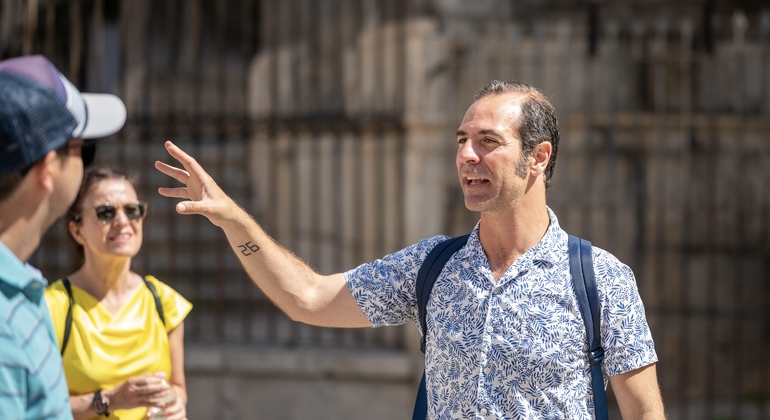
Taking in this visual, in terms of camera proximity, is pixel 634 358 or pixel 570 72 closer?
pixel 634 358

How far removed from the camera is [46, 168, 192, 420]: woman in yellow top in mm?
3250

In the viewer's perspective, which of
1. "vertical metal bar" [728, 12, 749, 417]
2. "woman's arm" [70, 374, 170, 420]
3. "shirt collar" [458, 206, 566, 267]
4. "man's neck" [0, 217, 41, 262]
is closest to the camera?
"man's neck" [0, 217, 41, 262]

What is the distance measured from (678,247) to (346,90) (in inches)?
111

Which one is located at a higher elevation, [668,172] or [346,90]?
[346,90]

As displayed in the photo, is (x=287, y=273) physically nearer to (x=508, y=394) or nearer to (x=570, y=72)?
(x=508, y=394)

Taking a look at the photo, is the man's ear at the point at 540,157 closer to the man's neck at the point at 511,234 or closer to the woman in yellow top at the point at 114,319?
the man's neck at the point at 511,234

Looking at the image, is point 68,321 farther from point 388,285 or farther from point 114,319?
point 388,285

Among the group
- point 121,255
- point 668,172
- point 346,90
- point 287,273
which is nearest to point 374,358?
point 346,90

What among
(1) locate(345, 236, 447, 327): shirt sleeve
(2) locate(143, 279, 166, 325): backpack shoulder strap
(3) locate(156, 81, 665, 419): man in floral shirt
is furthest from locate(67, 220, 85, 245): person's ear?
(1) locate(345, 236, 447, 327): shirt sleeve

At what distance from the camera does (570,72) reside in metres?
7.64

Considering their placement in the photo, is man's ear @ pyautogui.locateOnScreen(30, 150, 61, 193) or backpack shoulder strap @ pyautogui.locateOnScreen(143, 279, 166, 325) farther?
backpack shoulder strap @ pyautogui.locateOnScreen(143, 279, 166, 325)

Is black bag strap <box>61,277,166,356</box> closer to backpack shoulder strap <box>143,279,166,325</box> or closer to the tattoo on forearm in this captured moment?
backpack shoulder strap <box>143,279,166,325</box>

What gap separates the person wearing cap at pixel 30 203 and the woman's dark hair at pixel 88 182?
180cm

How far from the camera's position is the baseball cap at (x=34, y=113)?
5.62 feet
